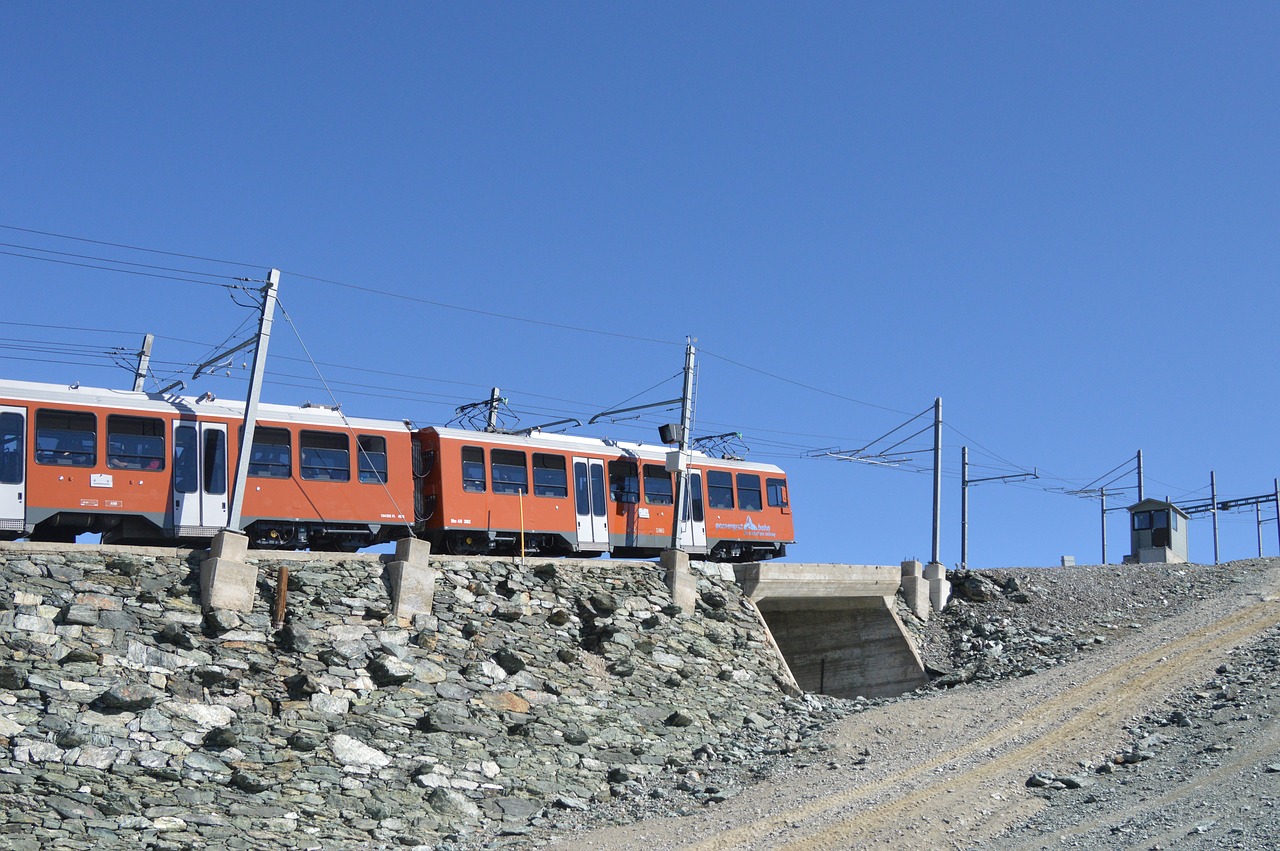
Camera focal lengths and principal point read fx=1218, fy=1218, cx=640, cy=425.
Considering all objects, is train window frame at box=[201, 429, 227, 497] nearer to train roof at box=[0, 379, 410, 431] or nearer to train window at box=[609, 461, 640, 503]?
train roof at box=[0, 379, 410, 431]

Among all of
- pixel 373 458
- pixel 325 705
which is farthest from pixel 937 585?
pixel 325 705

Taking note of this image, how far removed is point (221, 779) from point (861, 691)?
64.4 ft

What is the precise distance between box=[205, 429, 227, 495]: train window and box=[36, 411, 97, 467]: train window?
2.22 m

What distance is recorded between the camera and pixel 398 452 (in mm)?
28750

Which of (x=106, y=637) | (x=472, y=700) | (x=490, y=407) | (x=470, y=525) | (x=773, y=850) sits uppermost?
(x=490, y=407)

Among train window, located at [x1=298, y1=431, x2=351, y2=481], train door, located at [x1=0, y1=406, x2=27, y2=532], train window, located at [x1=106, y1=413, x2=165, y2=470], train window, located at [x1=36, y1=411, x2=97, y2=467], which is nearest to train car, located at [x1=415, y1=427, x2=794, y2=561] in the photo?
train window, located at [x1=298, y1=431, x2=351, y2=481]

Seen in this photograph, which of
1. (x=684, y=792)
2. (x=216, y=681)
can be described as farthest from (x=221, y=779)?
→ (x=684, y=792)

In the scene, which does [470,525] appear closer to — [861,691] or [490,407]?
[490,407]

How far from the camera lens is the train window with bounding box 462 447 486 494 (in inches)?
1180

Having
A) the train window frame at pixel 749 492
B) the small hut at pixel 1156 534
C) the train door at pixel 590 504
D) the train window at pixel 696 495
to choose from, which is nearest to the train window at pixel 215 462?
the train door at pixel 590 504

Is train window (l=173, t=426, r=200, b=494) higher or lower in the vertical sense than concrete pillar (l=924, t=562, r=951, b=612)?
higher

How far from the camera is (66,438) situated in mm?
24000

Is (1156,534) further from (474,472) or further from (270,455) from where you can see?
(270,455)

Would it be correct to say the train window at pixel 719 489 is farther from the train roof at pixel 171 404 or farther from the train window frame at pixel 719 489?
the train roof at pixel 171 404
